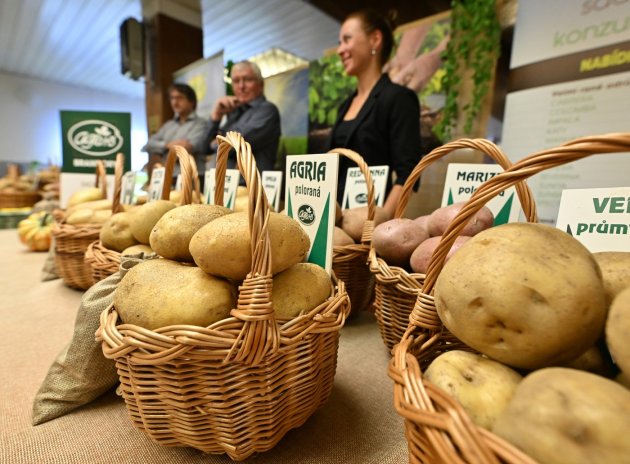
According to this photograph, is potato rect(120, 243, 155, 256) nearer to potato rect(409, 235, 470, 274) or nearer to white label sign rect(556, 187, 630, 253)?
potato rect(409, 235, 470, 274)

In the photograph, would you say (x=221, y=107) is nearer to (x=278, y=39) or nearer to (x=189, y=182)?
(x=189, y=182)

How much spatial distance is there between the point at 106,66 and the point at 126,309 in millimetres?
9528

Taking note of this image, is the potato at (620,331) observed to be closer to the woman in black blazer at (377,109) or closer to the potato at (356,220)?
the potato at (356,220)

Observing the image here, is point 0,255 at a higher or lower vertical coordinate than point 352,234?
lower

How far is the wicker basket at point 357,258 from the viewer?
1059 millimetres

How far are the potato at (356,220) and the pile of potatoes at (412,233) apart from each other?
217 mm

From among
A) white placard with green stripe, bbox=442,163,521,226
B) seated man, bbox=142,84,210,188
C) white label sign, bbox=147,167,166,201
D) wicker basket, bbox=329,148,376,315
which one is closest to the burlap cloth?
wicker basket, bbox=329,148,376,315

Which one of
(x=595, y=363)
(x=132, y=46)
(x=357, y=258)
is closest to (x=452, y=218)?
(x=357, y=258)

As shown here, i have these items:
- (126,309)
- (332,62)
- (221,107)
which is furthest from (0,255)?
(332,62)

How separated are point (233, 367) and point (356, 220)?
770 millimetres

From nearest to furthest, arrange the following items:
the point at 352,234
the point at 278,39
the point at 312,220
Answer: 1. the point at 312,220
2. the point at 352,234
3. the point at 278,39

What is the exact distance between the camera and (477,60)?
209 cm

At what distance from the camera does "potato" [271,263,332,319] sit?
2.03 ft

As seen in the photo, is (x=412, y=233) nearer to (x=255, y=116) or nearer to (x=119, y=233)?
(x=119, y=233)
